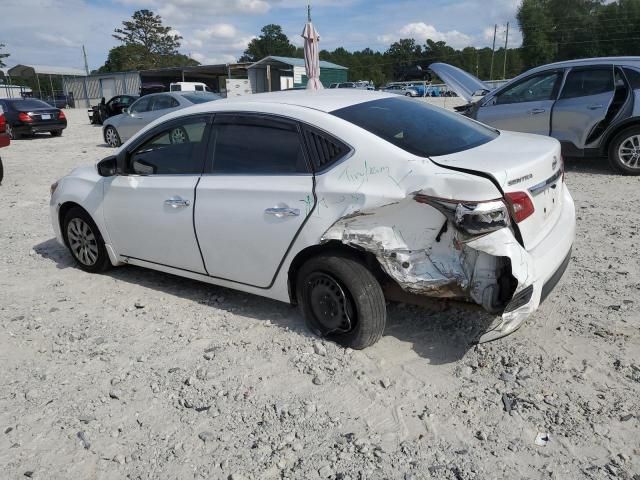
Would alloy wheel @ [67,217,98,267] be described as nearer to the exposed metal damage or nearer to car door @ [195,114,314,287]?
car door @ [195,114,314,287]

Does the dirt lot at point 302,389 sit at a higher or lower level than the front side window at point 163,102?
lower

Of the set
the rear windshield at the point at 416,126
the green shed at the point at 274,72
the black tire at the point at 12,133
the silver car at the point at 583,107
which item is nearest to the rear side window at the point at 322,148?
the rear windshield at the point at 416,126

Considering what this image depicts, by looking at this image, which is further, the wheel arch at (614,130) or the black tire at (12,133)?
the black tire at (12,133)

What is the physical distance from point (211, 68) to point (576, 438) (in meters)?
47.0

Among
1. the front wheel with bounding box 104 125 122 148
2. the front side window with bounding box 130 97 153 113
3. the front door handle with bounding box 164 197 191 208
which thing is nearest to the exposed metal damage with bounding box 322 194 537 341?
the front door handle with bounding box 164 197 191 208

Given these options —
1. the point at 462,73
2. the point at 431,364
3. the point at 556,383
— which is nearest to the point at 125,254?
the point at 431,364

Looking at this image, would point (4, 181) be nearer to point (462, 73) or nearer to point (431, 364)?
point (462, 73)

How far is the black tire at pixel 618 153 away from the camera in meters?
7.77

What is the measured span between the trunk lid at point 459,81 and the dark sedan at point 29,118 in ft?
47.8

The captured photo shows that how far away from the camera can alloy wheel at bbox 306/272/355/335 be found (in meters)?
3.34

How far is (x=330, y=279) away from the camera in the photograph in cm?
334

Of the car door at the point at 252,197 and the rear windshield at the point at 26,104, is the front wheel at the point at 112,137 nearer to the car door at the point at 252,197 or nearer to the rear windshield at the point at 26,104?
the rear windshield at the point at 26,104

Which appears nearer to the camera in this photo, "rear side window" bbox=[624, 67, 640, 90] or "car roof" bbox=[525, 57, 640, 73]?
"rear side window" bbox=[624, 67, 640, 90]

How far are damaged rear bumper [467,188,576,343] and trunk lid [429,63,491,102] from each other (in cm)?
655
